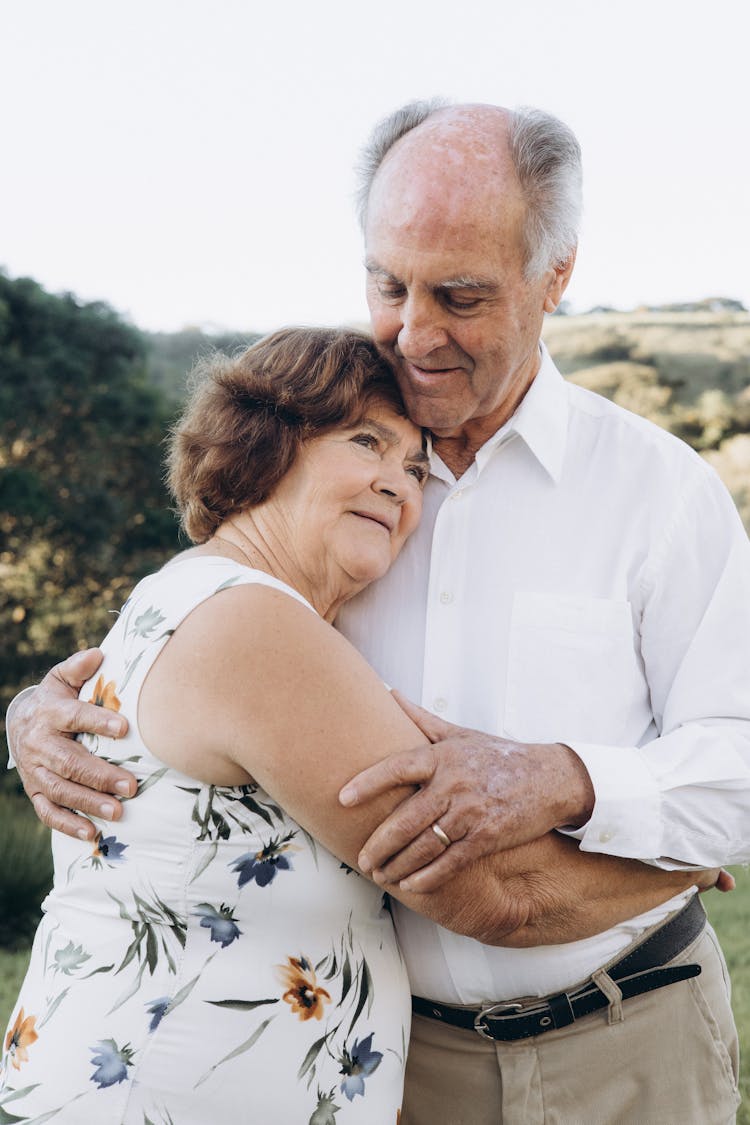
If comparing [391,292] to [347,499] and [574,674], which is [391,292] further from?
[574,674]

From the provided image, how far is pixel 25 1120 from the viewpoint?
1810 mm

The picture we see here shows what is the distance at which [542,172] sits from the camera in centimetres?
236

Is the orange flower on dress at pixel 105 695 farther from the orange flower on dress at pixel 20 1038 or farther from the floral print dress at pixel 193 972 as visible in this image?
the orange flower on dress at pixel 20 1038

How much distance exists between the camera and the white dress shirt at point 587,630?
212 cm

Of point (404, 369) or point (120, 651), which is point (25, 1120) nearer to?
point (120, 651)

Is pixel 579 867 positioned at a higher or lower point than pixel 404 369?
lower

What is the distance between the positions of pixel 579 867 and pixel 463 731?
35 cm

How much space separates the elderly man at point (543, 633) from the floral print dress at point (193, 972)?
0.83 feet

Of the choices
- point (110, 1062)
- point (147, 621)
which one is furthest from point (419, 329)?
point (110, 1062)

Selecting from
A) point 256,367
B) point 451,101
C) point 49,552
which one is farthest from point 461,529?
point 49,552

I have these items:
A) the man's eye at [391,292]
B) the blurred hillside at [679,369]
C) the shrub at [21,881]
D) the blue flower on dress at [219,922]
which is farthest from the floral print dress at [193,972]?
the blurred hillside at [679,369]

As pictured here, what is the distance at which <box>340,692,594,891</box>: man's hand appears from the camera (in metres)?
1.82

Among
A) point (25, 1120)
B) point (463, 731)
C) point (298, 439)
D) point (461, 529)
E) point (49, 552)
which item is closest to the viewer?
point (25, 1120)

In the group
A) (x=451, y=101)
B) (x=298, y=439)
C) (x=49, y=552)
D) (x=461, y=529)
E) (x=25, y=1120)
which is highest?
(x=451, y=101)
